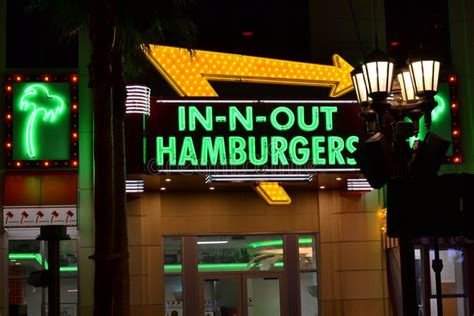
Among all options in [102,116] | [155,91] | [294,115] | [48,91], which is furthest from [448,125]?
[102,116]

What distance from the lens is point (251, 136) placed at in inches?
827

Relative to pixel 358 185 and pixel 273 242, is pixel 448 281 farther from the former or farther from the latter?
pixel 273 242

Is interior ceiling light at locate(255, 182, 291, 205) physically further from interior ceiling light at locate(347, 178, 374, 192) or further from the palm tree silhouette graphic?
the palm tree silhouette graphic

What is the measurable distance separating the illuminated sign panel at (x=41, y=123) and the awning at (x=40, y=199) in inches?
12.0

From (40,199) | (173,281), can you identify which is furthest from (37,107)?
(173,281)

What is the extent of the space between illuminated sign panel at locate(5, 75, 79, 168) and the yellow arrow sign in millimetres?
2561

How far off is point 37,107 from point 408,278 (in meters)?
14.0

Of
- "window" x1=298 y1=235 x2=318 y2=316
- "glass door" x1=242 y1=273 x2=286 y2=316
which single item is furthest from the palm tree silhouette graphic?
"window" x1=298 y1=235 x2=318 y2=316

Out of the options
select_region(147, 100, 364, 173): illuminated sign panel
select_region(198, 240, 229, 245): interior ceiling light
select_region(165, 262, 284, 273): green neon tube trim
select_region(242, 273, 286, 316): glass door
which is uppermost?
select_region(147, 100, 364, 173): illuminated sign panel

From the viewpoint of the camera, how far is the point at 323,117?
21297 mm

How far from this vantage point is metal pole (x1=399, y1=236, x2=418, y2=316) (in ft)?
33.3

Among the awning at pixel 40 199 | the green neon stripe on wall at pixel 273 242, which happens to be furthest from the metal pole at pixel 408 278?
the green neon stripe on wall at pixel 273 242

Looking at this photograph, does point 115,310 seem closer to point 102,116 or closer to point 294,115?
point 102,116

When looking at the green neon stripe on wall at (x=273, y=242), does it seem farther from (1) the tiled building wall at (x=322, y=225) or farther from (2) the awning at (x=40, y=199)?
(2) the awning at (x=40, y=199)
